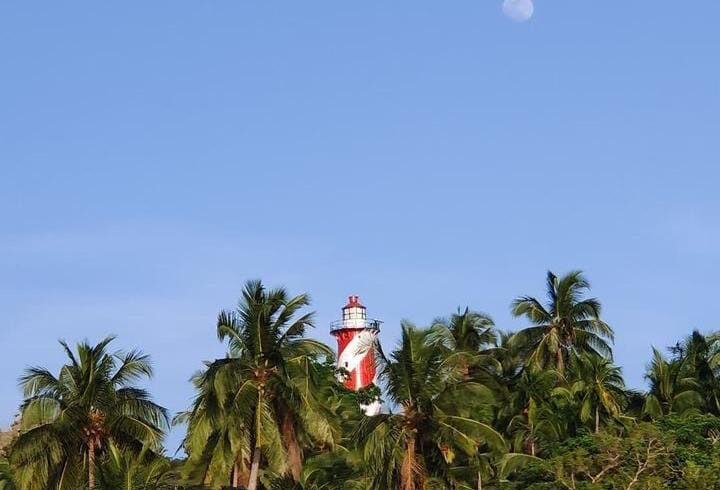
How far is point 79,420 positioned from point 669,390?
28.5 meters

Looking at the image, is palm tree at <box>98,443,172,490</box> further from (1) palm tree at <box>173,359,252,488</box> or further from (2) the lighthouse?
(2) the lighthouse

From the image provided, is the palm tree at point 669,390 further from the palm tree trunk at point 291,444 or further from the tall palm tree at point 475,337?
the palm tree trunk at point 291,444

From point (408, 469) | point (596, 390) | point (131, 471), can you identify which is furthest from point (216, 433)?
point (596, 390)

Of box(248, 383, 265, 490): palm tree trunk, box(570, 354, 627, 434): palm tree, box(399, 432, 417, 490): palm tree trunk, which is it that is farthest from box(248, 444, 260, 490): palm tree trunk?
box(570, 354, 627, 434): palm tree

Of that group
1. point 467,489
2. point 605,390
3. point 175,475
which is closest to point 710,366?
point 605,390

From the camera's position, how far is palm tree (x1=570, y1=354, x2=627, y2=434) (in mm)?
50656

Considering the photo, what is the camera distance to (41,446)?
3984 cm

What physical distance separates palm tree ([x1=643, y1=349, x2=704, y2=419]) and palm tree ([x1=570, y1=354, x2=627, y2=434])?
4.82 feet

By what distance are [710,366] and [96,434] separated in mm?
29910

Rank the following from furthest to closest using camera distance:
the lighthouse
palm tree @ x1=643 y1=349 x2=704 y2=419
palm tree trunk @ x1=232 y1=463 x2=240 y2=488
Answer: the lighthouse < palm tree @ x1=643 y1=349 x2=704 y2=419 < palm tree trunk @ x1=232 y1=463 x2=240 y2=488

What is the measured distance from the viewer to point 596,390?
5078 cm

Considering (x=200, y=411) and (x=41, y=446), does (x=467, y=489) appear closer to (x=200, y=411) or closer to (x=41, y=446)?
(x=200, y=411)

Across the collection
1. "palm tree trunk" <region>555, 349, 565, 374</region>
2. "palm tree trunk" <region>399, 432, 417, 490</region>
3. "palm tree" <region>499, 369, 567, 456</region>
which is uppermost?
"palm tree trunk" <region>555, 349, 565, 374</region>

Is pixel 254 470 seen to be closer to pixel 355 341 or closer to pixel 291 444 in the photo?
pixel 291 444
